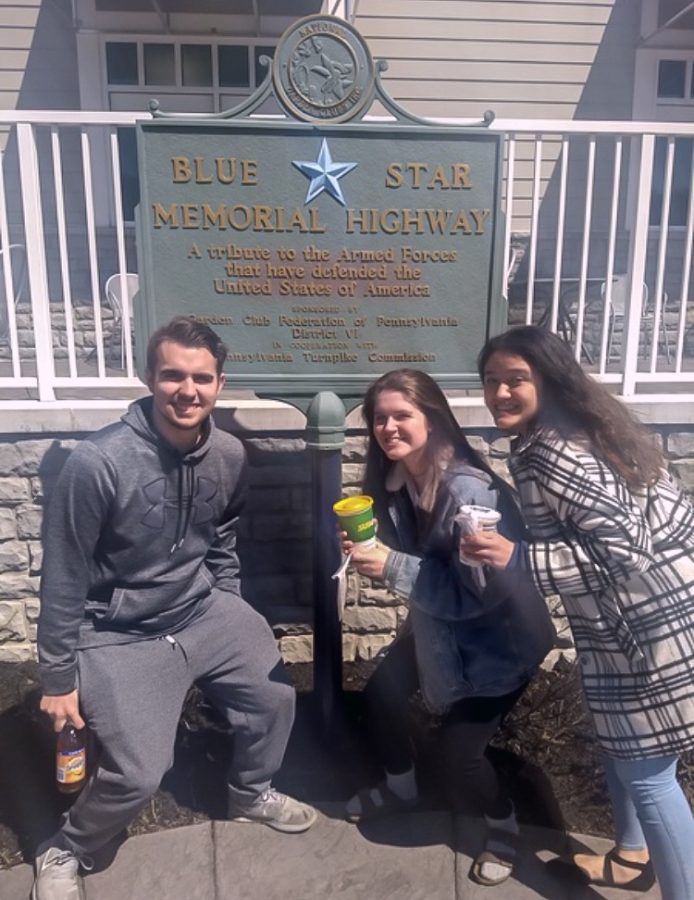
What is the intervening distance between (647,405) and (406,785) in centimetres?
208

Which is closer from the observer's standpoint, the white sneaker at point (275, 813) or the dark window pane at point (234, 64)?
the white sneaker at point (275, 813)

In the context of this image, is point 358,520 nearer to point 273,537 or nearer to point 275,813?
point 275,813

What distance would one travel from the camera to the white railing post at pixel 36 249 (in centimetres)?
365

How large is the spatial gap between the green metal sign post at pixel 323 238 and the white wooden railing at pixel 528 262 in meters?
0.66

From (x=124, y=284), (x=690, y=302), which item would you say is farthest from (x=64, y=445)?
(x=690, y=302)

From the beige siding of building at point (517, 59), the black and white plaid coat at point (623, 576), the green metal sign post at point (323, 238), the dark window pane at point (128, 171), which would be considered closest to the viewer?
the black and white plaid coat at point (623, 576)

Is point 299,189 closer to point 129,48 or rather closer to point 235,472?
point 235,472

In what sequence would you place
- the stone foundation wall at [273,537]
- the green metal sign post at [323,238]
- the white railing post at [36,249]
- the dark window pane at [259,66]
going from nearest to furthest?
the green metal sign post at [323,238], the white railing post at [36,249], the stone foundation wall at [273,537], the dark window pane at [259,66]

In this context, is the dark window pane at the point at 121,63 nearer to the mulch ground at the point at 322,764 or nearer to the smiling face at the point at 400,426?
the mulch ground at the point at 322,764

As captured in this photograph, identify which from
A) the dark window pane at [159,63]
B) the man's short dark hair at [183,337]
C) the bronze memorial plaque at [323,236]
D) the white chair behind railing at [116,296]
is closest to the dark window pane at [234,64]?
the dark window pane at [159,63]

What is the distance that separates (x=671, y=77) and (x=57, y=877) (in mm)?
8911

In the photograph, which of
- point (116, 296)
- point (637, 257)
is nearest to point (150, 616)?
point (637, 257)

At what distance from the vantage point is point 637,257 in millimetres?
3930

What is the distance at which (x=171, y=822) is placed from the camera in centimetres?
297
